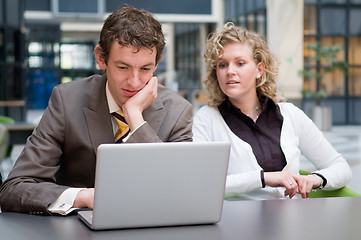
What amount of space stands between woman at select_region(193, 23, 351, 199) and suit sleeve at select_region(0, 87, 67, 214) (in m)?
0.79

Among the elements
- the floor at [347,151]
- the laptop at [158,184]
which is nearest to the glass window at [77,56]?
the floor at [347,151]

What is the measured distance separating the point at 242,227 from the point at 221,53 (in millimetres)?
1236

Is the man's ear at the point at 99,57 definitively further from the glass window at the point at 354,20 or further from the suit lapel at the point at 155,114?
the glass window at the point at 354,20

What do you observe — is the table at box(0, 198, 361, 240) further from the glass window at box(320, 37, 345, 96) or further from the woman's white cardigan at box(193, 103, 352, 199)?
the glass window at box(320, 37, 345, 96)

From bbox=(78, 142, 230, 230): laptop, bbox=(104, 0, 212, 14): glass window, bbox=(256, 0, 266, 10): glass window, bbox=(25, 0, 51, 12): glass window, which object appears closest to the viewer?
bbox=(78, 142, 230, 230): laptop

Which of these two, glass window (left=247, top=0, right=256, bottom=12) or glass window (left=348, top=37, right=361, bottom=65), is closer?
glass window (left=348, top=37, right=361, bottom=65)

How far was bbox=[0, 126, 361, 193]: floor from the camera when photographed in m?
6.16

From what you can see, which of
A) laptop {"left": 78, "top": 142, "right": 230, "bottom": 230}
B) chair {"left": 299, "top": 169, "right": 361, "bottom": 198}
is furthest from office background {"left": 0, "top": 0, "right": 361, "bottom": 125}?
laptop {"left": 78, "top": 142, "right": 230, "bottom": 230}

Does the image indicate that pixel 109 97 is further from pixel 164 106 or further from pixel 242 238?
pixel 242 238

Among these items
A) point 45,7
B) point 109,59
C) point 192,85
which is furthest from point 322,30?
point 109,59

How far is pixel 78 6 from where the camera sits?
15.7m

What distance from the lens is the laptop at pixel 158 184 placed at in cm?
128

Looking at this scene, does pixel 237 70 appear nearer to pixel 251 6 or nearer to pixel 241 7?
pixel 251 6

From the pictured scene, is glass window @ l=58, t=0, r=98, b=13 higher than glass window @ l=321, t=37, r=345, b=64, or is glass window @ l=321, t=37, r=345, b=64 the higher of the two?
glass window @ l=58, t=0, r=98, b=13
